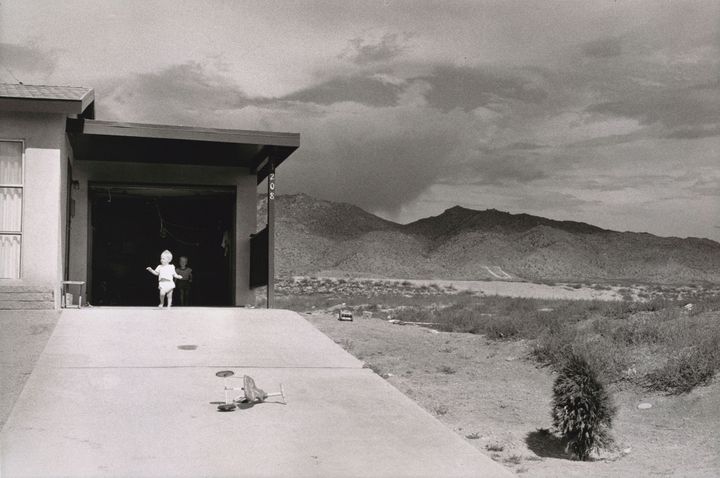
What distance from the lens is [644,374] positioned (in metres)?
12.8

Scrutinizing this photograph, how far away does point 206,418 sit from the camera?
20.5 ft

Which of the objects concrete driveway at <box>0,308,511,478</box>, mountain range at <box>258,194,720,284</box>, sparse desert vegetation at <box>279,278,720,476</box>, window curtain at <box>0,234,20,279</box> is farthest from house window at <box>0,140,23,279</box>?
mountain range at <box>258,194,720,284</box>

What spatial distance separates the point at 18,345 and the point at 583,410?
6.96 meters

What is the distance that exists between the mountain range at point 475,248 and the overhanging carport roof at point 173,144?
52.3m

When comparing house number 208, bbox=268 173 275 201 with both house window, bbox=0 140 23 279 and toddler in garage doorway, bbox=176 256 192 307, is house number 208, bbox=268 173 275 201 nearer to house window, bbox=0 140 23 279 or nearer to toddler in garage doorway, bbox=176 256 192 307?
house window, bbox=0 140 23 279

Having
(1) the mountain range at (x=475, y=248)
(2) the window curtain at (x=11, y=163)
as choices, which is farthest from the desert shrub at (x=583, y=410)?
(1) the mountain range at (x=475, y=248)

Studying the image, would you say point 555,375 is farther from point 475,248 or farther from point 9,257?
point 475,248

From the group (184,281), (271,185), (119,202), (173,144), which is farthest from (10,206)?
(119,202)

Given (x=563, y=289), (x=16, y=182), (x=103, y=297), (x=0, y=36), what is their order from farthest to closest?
(x=563, y=289)
(x=103, y=297)
(x=16, y=182)
(x=0, y=36)

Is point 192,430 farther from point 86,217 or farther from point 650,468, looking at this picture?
point 86,217

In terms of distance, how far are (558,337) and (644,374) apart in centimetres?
340

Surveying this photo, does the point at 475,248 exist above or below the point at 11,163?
above

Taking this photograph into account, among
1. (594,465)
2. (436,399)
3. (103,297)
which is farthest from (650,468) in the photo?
(103,297)

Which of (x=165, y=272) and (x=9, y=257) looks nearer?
(x=9, y=257)
